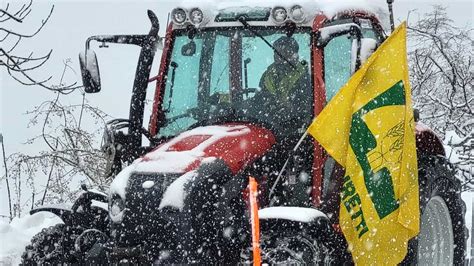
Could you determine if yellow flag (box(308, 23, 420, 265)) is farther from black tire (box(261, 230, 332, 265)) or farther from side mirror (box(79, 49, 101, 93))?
side mirror (box(79, 49, 101, 93))

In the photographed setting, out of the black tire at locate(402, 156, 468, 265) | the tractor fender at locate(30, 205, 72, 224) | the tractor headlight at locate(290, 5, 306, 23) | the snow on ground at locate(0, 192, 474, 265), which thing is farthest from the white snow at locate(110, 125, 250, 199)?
the snow on ground at locate(0, 192, 474, 265)

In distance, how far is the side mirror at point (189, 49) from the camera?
568cm

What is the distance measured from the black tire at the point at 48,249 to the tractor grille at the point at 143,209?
1.09 m

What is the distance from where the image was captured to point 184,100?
18.3 feet

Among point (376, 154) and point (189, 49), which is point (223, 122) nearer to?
point (189, 49)

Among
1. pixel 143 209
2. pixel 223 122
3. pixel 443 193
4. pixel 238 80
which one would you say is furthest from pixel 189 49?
pixel 443 193

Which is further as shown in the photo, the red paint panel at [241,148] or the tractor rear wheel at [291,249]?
the red paint panel at [241,148]

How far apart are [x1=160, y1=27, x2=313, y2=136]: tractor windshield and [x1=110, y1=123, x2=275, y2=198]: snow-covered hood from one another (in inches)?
7.2

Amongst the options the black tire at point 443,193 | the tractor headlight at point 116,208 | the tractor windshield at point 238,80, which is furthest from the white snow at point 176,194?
the black tire at point 443,193

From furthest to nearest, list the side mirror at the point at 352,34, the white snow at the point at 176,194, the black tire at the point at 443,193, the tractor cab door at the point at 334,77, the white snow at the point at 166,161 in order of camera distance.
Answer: the black tire at the point at 443,193, the tractor cab door at the point at 334,77, the side mirror at the point at 352,34, the white snow at the point at 166,161, the white snow at the point at 176,194

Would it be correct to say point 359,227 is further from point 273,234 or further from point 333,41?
point 333,41

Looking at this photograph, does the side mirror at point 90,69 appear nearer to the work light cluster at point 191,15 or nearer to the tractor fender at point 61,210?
the work light cluster at point 191,15

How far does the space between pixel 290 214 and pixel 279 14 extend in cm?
148

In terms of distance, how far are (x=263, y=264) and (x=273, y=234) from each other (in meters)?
0.27
